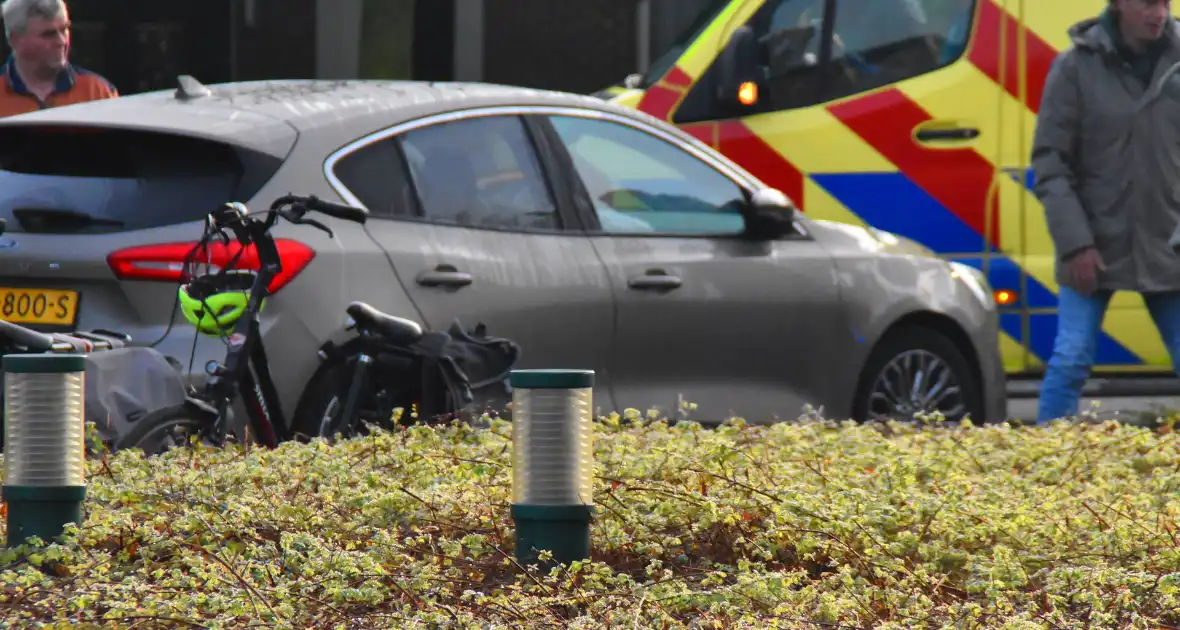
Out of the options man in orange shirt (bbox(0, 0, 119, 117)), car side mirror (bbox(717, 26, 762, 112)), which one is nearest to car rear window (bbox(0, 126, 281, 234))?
man in orange shirt (bbox(0, 0, 119, 117))

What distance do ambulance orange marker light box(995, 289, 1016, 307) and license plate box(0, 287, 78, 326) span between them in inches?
182

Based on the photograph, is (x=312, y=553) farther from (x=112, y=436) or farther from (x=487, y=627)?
(x=112, y=436)

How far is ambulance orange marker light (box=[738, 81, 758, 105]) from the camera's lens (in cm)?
896

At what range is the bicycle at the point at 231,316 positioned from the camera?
5.47 meters

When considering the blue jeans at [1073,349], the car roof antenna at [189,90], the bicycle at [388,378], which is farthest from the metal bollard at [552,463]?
the blue jeans at [1073,349]

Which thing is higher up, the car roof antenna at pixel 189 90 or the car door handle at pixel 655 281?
the car roof antenna at pixel 189 90

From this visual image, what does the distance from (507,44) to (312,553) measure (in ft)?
41.8

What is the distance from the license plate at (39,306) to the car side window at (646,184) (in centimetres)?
170

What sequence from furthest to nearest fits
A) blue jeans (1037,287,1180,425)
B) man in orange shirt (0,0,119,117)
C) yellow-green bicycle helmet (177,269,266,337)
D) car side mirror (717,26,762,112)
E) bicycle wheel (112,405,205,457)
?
1. car side mirror (717,26,762,112)
2. man in orange shirt (0,0,119,117)
3. blue jeans (1037,287,1180,425)
4. yellow-green bicycle helmet (177,269,266,337)
5. bicycle wheel (112,405,205,457)

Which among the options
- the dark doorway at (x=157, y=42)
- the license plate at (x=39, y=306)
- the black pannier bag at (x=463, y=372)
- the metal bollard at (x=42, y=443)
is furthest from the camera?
the dark doorway at (x=157, y=42)

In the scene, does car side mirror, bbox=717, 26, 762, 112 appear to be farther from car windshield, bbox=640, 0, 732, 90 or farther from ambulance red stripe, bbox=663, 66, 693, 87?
car windshield, bbox=640, 0, 732, 90

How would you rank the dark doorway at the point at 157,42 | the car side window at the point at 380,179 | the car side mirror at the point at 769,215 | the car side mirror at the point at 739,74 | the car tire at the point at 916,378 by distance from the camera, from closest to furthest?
the car side window at the point at 380,179 < the car side mirror at the point at 769,215 < the car tire at the point at 916,378 < the car side mirror at the point at 739,74 < the dark doorway at the point at 157,42

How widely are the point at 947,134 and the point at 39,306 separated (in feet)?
15.1

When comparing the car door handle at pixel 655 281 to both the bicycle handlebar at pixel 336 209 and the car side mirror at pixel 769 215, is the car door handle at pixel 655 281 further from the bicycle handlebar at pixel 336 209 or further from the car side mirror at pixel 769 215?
the bicycle handlebar at pixel 336 209
